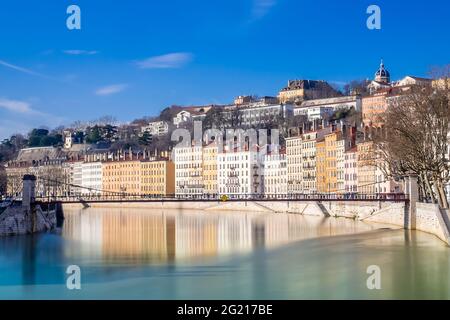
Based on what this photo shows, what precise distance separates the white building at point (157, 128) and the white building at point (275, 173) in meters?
41.7

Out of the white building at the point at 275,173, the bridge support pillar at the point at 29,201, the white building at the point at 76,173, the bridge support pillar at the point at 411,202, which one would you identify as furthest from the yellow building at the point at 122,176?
the bridge support pillar at the point at 411,202

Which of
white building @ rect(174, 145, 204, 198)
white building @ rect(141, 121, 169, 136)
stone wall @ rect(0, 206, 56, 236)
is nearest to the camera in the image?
stone wall @ rect(0, 206, 56, 236)

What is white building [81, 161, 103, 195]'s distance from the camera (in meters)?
82.3

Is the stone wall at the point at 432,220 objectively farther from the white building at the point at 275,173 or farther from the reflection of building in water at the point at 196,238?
the white building at the point at 275,173

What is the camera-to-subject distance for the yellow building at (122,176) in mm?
76250

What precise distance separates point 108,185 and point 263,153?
813 inches

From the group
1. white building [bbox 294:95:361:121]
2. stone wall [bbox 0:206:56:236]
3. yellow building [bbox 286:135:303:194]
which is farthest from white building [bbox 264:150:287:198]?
stone wall [bbox 0:206:56:236]

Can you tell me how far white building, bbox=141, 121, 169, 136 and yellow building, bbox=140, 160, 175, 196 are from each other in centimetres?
3050

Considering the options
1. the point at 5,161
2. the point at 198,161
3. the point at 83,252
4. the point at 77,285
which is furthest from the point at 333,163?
the point at 5,161

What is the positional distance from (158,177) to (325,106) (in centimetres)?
2298

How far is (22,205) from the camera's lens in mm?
32812

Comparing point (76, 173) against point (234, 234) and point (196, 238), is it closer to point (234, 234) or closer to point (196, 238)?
point (234, 234)

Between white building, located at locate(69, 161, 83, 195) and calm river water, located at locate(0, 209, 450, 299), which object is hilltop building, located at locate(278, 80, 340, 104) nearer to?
white building, located at locate(69, 161, 83, 195)

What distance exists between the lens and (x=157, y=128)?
109 meters
